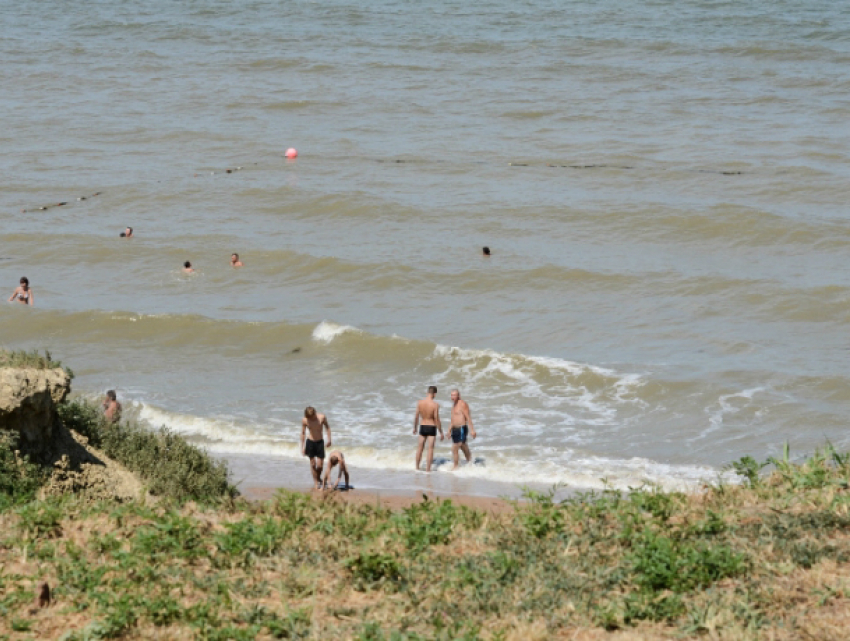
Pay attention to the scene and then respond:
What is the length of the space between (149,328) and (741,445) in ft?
34.0

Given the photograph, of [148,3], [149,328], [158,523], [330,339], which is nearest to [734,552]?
[158,523]

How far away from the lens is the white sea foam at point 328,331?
1917cm

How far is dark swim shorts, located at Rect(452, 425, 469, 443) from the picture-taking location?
1412 cm

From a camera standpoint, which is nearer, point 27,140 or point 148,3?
point 27,140

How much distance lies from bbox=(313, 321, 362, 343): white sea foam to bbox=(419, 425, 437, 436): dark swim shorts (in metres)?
5.32

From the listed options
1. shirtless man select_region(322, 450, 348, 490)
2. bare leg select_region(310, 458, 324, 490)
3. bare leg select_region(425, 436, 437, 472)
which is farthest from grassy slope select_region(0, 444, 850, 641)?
bare leg select_region(425, 436, 437, 472)

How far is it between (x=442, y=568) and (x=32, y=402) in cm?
370

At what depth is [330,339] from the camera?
62.7 feet

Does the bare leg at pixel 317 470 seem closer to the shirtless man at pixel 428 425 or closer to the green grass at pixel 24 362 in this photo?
the shirtless man at pixel 428 425

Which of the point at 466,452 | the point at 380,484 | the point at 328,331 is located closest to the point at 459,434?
the point at 466,452

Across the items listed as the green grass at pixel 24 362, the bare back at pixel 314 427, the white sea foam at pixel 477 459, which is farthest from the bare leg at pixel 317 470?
the green grass at pixel 24 362

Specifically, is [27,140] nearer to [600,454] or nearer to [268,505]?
[600,454]

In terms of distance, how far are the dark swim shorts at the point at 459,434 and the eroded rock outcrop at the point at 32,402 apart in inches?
234

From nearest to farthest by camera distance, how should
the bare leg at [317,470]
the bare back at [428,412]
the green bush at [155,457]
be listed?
the green bush at [155,457]
the bare leg at [317,470]
the bare back at [428,412]
